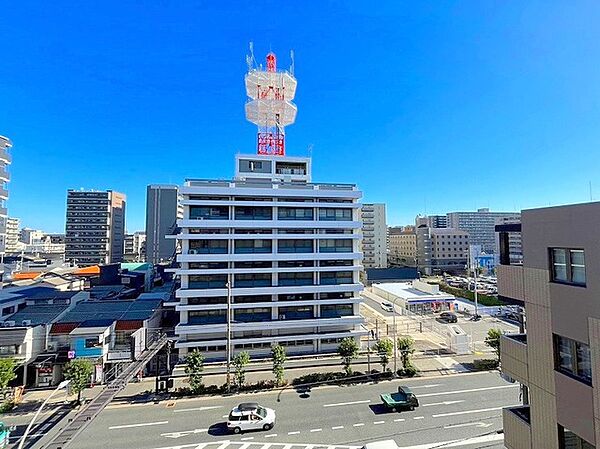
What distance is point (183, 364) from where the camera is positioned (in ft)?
90.9

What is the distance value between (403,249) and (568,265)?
108 metres

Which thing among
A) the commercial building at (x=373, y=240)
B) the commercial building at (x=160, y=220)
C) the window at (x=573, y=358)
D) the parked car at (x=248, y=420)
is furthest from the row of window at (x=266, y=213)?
the commercial building at (x=160, y=220)

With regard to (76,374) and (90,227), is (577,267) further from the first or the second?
(90,227)

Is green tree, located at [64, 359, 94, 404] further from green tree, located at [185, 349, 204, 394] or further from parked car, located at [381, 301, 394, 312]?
parked car, located at [381, 301, 394, 312]

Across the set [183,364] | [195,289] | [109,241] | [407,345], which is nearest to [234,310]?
[195,289]

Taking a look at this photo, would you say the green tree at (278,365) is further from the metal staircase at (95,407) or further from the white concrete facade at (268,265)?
the metal staircase at (95,407)

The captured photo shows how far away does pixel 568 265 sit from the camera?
745 cm

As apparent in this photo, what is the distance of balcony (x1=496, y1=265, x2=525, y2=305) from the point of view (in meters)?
8.86

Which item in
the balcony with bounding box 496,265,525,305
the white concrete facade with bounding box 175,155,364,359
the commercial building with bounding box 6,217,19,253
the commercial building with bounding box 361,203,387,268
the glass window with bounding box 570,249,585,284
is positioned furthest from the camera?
the commercial building with bounding box 6,217,19,253

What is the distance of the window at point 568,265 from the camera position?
281 inches

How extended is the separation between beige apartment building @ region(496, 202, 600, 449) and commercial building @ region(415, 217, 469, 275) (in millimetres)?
93664

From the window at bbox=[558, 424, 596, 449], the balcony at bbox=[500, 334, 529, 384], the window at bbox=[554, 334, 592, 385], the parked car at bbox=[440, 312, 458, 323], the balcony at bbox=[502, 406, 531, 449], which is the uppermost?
the window at bbox=[554, 334, 592, 385]

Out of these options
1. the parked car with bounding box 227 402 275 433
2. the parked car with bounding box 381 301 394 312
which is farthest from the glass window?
the parked car with bounding box 381 301 394 312

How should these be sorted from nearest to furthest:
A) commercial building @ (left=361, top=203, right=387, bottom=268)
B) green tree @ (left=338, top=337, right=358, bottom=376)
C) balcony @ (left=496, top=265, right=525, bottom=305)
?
balcony @ (left=496, top=265, right=525, bottom=305) → green tree @ (left=338, top=337, right=358, bottom=376) → commercial building @ (left=361, top=203, right=387, bottom=268)
